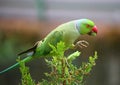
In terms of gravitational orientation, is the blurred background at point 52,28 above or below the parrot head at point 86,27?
below

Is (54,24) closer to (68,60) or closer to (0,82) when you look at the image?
(0,82)

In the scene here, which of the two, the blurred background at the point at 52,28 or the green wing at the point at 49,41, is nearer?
the green wing at the point at 49,41

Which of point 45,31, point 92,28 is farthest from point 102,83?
Answer: point 92,28

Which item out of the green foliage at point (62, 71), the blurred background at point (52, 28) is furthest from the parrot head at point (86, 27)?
the blurred background at point (52, 28)

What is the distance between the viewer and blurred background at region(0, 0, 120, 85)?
438 cm

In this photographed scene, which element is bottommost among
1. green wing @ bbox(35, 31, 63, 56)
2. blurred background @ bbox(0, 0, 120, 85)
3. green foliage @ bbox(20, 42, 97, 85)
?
blurred background @ bbox(0, 0, 120, 85)

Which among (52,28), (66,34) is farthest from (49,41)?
(52,28)

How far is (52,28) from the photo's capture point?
487 cm

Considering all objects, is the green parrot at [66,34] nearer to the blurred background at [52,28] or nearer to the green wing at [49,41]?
the green wing at [49,41]

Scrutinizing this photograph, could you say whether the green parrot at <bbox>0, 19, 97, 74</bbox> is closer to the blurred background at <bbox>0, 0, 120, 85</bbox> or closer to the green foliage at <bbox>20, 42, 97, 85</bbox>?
the green foliage at <bbox>20, 42, 97, 85</bbox>

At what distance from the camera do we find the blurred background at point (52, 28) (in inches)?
173

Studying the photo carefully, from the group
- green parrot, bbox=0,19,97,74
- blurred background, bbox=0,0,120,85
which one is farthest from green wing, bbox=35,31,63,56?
blurred background, bbox=0,0,120,85

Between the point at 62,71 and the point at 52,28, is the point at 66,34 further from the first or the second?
the point at 52,28

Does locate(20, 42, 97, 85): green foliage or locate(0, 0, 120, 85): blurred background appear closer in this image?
locate(20, 42, 97, 85): green foliage
